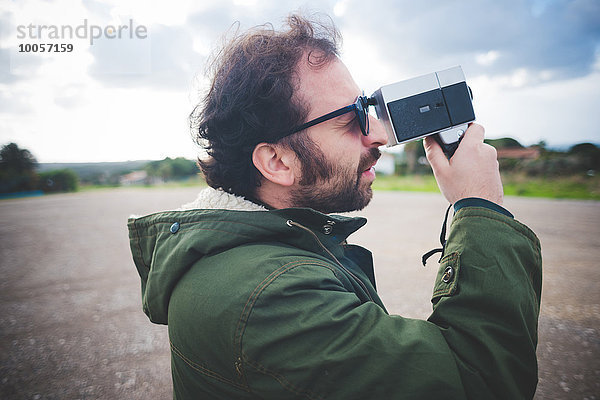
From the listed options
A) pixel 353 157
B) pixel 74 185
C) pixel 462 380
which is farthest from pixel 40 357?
pixel 74 185

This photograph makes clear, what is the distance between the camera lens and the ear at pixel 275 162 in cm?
133

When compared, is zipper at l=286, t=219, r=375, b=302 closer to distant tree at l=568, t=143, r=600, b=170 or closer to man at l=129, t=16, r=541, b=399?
man at l=129, t=16, r=541, b=399

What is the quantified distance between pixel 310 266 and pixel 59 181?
2985 centimetres

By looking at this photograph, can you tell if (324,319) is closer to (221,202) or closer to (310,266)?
(310,266)

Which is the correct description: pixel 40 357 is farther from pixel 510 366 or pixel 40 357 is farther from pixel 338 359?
pixel 510 366

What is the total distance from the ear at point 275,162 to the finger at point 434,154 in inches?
20.5

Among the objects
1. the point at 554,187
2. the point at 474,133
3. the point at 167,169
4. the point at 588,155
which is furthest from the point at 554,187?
the point at 167,169

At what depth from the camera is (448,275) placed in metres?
0.98

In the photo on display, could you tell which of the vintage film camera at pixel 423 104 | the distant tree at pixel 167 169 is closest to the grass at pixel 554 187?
the vintage film camera at pixel 423 104

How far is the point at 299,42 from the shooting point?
1440 mm

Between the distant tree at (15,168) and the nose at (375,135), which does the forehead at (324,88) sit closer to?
the nose at (375,135)

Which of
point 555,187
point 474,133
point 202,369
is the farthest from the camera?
point 555,187

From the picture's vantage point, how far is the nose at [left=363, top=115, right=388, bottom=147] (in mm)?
1378

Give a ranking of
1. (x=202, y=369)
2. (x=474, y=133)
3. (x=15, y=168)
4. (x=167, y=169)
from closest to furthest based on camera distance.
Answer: (x=202, y=369) → (x=474, y=133) → (x=15, y=168) → (x=167, y=169)
